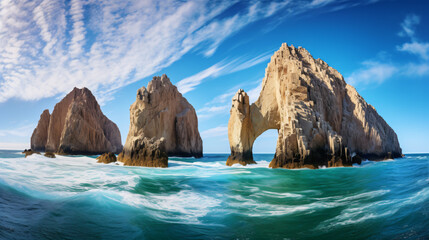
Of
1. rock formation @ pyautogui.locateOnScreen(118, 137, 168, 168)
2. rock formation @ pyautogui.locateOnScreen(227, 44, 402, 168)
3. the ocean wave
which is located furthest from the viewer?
rock formation @ pyautogui.locateOnScreen(118, 137, 168, 168)

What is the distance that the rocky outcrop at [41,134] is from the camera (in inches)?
2429

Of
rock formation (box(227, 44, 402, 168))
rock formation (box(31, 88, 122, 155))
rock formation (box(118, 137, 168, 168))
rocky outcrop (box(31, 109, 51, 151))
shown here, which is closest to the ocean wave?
rock formation (box(227, 44, 402, 168))

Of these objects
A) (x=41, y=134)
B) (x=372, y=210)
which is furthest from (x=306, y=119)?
(x=41, y=134)

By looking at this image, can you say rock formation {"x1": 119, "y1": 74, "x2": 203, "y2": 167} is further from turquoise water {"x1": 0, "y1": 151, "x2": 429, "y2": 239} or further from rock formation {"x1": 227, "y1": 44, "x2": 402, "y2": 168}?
turquoise water {"x1": 0, "y1": 151, "x2": 429, "y2": 239}

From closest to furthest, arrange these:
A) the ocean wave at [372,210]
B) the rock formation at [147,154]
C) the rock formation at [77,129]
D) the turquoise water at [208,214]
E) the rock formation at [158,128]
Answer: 1. the turquoise water at [208,214]
2. the ocean wave at [372,210]
3. the rock formation at [147,154]
4. the rock formation at [158,128]
5. the rock formation at [77,129]

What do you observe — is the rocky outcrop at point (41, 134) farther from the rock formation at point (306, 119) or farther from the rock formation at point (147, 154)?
the rock formation at point (306, 119)

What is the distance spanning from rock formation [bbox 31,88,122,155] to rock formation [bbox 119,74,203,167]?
21.0m

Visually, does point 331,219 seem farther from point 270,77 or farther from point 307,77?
point 270,77

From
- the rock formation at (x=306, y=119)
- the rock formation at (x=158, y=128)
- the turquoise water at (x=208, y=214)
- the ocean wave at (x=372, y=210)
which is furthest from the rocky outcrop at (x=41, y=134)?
the ocean wave at (x=372, y=210)

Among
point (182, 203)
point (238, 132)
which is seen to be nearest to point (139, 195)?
point (182, 203)

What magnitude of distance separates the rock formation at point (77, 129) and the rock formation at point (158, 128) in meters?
21.0

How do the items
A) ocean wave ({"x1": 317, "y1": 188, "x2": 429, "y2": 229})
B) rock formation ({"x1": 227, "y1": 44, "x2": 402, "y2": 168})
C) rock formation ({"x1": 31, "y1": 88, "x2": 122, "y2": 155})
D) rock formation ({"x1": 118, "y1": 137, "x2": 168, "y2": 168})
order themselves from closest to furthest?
Result: 1. ocean wave ({"x1": 317, "y1": 188, "x2": 429, "y2": 229})
2. rock formation ({"x1": 227, "y1": 44, "x2": 402, "y2": 168})
3. rock formation ({"x1": 118, "y1": 137, "x2": 168, "y2": 168})
4. rock formation ({"x1": 31, "y1": 88, "x2": 122, "y2": 155})

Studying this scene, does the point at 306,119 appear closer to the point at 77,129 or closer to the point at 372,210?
the point at 372,210

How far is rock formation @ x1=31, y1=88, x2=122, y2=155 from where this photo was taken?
166ft
